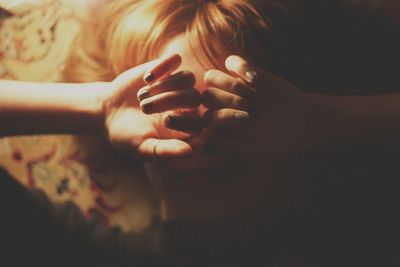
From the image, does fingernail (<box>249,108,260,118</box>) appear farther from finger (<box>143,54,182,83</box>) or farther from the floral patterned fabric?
the floral patterned fabric

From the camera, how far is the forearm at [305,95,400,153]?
0.63 metres

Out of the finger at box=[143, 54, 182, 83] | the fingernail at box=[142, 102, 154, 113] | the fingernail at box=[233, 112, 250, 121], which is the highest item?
the finger at box=[143, 54, 182, 83]

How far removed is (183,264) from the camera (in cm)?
74

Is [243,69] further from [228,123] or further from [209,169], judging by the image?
[209,169]

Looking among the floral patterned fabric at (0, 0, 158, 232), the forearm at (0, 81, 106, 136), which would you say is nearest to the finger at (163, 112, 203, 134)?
the forearm at (0, 81, 106, 136)

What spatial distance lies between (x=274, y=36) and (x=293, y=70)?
86mm

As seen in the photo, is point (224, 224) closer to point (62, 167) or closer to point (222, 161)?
point (222, 161)

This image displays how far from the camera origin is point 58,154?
33.3 inches

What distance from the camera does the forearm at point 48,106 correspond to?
2.24 feet

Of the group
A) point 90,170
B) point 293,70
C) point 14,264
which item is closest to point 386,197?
point 293,70

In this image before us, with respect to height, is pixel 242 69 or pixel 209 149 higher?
pixel 242 69

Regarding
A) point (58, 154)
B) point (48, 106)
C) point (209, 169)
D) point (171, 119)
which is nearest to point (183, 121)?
point (171, 119)

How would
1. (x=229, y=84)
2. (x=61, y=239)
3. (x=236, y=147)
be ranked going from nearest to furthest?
(x=229, y=84)
(x=236, y=147)
(x=61, y=239)

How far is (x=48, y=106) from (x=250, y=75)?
0.35 metres
